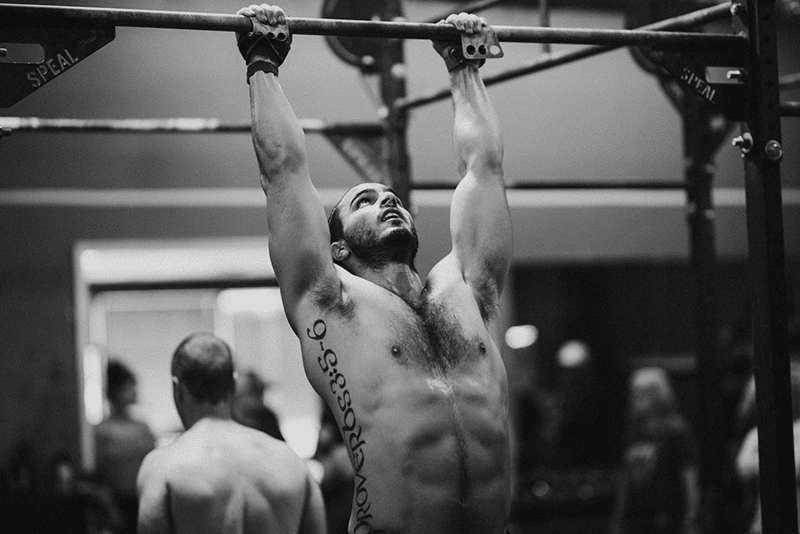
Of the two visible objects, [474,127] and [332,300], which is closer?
[332,300]

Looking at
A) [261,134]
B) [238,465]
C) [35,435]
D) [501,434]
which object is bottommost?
[35,435]

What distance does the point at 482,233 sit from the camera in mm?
3088

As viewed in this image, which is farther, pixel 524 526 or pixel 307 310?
pixel 524 526

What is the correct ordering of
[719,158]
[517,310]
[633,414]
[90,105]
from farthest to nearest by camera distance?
[517,310]
[719,158]
[90,105]
[633,414]

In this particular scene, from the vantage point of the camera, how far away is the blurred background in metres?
7.03

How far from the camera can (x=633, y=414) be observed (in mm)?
6523

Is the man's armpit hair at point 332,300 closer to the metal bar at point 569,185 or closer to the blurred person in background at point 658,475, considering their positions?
the metal bar at point 569,185

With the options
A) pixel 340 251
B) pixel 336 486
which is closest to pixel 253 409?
pixel 336 486

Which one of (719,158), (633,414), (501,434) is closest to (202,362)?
(501,434)

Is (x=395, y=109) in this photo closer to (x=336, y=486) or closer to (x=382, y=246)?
(x=382, y=246)

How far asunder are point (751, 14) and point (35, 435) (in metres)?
5.39

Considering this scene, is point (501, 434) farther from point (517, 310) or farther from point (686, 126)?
point (517, 310)

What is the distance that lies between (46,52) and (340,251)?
0.95 meters

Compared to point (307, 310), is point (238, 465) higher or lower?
lower
